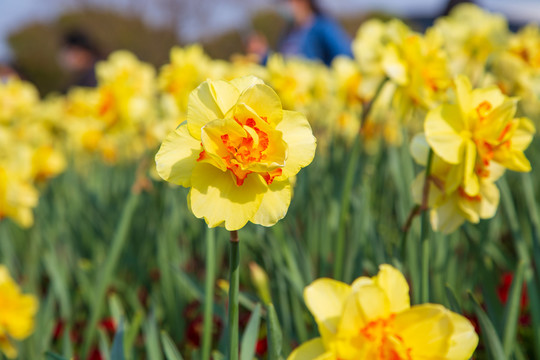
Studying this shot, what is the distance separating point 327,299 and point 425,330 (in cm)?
11

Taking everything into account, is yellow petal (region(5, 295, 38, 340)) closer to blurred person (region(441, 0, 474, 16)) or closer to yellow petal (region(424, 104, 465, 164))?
yellow petal (region(424, 104, 465, 164))

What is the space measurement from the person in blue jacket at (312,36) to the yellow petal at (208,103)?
3.66 m

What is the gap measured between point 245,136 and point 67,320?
1324 millimetres

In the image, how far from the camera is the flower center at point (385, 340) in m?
0.52

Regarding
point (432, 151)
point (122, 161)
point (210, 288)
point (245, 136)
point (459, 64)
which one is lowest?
point (122, 161)

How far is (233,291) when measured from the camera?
2.14 feet

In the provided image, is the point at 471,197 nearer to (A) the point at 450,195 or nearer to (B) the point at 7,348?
(A) the point at 450,195

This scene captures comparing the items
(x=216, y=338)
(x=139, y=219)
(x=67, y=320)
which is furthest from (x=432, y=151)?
(x=139, y=219)

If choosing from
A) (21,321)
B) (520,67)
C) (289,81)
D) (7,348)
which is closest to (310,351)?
(21,321)

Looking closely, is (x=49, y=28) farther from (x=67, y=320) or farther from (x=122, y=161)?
(x=67, y=320)

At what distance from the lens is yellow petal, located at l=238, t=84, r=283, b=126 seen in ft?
2.01

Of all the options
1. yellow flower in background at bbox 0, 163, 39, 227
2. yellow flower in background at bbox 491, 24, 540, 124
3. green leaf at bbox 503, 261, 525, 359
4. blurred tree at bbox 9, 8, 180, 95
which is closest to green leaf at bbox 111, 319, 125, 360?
green leaf at bbox 503, 261, 525, 359

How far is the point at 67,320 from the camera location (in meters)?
1.64

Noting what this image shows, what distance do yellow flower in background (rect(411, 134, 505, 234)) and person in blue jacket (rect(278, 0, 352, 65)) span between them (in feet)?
11.1
